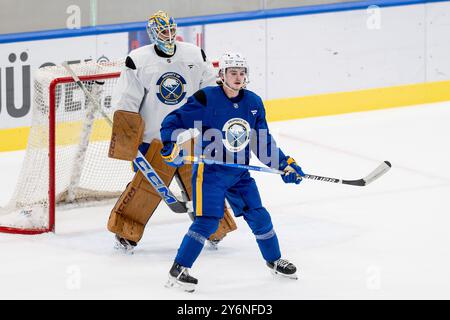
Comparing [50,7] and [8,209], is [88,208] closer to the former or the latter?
[8,209]

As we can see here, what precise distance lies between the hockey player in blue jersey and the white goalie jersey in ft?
2.00

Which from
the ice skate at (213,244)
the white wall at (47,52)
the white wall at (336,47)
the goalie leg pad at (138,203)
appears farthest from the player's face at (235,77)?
the white wall at (336,47)

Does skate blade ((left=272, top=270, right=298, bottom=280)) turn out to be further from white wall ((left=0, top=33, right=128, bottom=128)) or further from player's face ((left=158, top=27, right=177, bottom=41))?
white wall ((left=0, top=33, right=128, bottom=128))

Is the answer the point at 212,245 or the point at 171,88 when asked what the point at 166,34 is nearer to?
the point at 171,88

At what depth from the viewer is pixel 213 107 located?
17.4 feet

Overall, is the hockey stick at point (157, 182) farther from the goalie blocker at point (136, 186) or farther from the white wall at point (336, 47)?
the white wall at point (336, 47)

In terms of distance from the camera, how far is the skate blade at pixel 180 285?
5.32m

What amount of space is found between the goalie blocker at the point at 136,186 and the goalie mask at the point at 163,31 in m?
0.34

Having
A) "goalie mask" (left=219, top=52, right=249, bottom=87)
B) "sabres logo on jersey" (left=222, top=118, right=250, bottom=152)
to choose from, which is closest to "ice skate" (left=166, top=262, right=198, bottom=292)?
"sabres logo on jersey" (left=222, top=118, right=250, bottom=152)

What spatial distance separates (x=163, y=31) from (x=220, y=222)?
917 millimetres

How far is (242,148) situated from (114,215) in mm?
934

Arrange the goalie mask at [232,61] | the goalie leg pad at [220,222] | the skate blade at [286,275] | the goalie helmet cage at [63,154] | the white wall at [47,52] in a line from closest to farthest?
the goalie mask at [232,61]
the skate blade at [286,275]
the goalie leg pad at [220,222]
the goalie helmet cage at [63,154]
the white wall at [47,52]

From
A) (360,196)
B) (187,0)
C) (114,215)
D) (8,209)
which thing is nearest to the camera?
(114,215)
